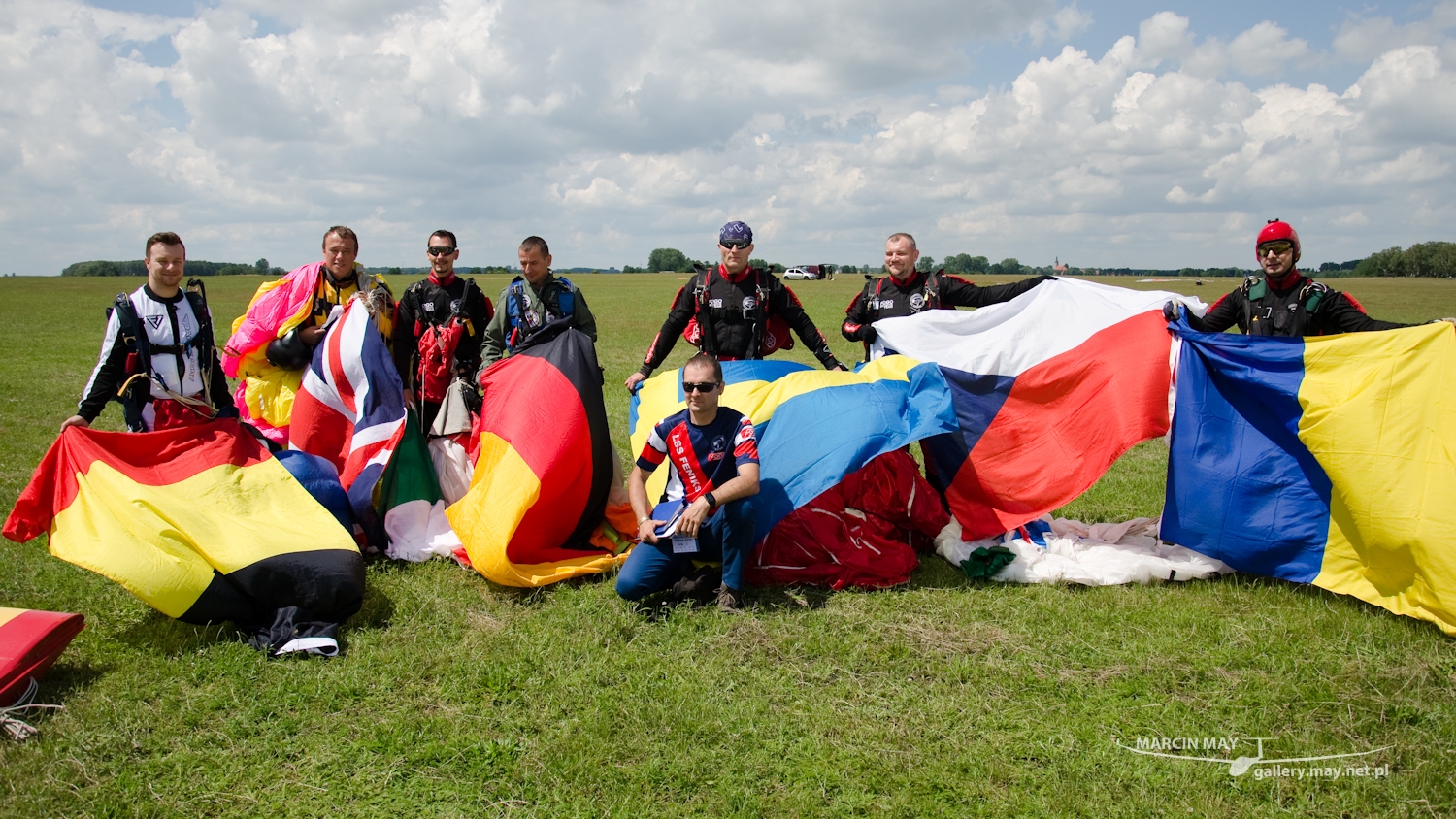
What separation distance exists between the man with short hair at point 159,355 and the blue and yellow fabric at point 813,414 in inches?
109

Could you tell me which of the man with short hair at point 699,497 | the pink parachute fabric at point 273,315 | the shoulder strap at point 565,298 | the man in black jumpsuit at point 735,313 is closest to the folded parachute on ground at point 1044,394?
the man in black jumpsuit at point 735,313

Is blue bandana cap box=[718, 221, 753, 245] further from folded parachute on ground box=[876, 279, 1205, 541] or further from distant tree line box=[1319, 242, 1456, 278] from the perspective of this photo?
distant tree line box=[1319, 242, 1456, 278]

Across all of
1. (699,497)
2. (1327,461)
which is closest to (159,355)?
(699,497)

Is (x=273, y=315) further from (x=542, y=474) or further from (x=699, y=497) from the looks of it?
(x=699, y=497)

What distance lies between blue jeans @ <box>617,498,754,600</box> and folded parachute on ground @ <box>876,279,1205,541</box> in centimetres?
161

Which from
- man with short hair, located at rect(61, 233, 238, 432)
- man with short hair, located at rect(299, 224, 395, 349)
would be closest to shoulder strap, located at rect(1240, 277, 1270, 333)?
man with short hair, located at rect(299, 224, 395, 349)

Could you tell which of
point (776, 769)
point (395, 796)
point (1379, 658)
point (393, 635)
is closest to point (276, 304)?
point (393, 635)

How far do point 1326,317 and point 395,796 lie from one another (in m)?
5.86

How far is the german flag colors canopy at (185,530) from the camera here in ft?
13.5

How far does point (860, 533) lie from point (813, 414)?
82 cm

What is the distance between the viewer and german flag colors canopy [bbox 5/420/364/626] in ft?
13.5

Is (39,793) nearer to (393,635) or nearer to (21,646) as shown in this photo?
(21,646)

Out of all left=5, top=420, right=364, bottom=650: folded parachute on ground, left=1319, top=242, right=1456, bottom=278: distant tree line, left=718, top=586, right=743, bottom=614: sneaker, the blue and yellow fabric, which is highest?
left=1319, top=242, right=1456, bottom=278: distant tree line

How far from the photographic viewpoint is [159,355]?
4.97m
